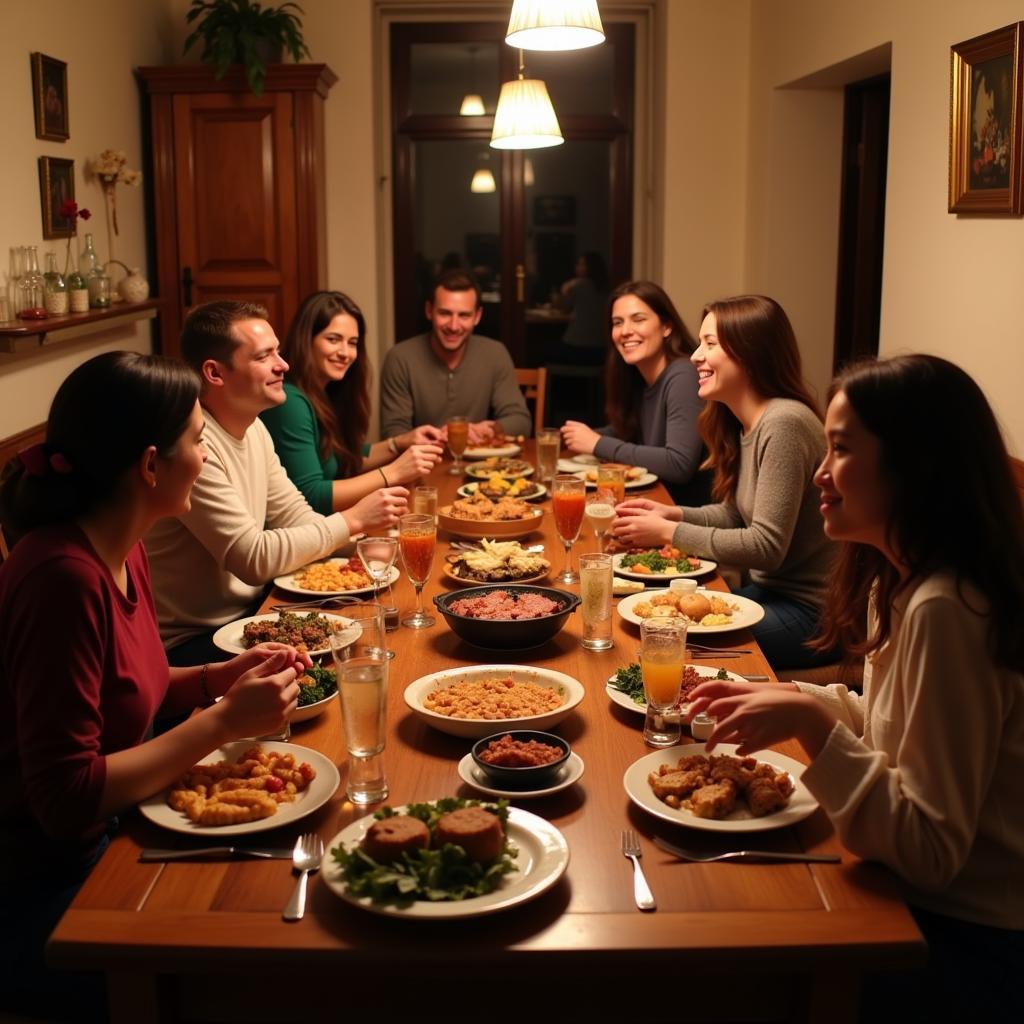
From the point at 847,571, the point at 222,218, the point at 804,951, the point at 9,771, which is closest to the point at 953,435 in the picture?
the point at 847,571

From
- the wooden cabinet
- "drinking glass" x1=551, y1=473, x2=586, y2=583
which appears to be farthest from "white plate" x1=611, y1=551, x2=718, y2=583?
the wooden cabinet

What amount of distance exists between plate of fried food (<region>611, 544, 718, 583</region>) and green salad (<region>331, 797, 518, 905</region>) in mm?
1290

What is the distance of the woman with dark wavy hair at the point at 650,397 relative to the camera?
3953 mm

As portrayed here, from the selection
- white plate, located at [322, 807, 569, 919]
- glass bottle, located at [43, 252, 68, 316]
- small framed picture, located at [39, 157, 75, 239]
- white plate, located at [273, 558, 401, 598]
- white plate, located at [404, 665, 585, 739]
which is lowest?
white plate, located at [322, 807, 569, 919]

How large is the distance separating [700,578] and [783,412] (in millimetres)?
490

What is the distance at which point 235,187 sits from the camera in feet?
17.2

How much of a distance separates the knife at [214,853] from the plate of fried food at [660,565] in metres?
1.27

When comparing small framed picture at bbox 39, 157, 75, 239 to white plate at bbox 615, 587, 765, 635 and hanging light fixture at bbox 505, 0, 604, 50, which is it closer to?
hanging light fixture at bbox 505, 0, 604, 50

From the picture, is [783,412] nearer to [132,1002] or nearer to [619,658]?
[619,658]

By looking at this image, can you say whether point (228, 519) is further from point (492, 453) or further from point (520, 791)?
point (492, 453)

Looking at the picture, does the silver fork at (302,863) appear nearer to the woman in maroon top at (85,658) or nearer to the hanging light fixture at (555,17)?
the woman in maroon top at (85,658)

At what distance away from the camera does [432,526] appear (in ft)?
7.50

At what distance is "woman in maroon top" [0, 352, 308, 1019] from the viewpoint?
1442mm

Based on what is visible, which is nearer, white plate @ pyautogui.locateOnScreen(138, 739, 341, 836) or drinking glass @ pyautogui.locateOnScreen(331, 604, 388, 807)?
white plate @ pyautogui.locateOnScreen(138, 739, 341, 836)
